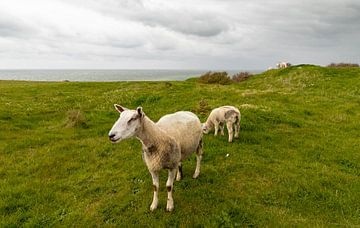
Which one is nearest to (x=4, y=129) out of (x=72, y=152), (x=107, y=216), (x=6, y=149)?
(x=6, y=149)

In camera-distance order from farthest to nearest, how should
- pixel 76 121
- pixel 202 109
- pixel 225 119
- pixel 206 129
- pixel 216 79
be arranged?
pixel 216 79 → pixel 202 109 → pixel 76 121 → pixel 206 129 → pixel 225 119

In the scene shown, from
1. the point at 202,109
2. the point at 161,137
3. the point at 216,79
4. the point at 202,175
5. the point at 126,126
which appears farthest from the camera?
the point at 216,79

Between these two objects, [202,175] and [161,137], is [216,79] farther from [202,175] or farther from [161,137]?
[161,137]

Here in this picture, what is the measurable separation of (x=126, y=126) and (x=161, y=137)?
1440mm

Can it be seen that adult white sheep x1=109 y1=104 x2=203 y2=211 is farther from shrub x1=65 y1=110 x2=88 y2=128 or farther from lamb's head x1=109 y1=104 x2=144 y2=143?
shrub x1=65 y1=110 x2=88 y2=128

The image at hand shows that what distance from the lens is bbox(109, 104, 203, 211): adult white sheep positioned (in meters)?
8.20

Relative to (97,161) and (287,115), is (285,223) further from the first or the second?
(287,115)

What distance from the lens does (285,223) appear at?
916cm

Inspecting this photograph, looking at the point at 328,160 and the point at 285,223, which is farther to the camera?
the point at 328,160

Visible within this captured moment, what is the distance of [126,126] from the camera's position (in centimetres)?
809

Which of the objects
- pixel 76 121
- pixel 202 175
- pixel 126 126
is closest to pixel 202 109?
pixel 76 121

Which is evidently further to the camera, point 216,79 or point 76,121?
point 216,79

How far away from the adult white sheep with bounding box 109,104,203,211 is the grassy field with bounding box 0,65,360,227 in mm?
1353

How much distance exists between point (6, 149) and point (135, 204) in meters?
9.39
